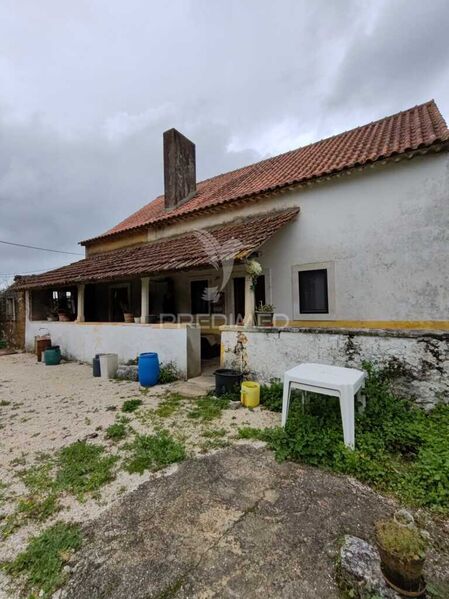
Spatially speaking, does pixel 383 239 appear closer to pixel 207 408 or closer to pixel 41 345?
pixel 207 408

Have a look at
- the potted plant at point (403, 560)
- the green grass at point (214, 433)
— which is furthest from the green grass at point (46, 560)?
the potted plant at point (403, 560)

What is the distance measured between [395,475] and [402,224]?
17.2 ft

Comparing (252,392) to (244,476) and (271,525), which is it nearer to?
(244,476)

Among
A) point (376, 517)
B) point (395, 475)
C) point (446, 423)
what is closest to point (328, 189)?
point (446, 423)

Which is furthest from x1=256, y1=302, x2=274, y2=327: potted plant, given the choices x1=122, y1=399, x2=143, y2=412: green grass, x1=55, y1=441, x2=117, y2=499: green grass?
x1=55, y1=441, x2=117, y2=499: green grass

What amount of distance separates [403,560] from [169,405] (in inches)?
178

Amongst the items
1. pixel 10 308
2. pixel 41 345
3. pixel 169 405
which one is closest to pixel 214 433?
pixel 169 405

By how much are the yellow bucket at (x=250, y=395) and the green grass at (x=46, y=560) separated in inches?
130

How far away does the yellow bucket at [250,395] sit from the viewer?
210 inches

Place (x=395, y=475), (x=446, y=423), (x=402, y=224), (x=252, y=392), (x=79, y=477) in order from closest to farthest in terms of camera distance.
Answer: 1. (x=395, y=475)
2. (x=79, y=477)
3. (x=446, y=423)
4. (x=252, y=392)
5. (x=402, y=224)

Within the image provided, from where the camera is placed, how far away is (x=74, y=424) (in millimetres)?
4922

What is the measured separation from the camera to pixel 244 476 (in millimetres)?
3234

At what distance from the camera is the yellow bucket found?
5.33 meters

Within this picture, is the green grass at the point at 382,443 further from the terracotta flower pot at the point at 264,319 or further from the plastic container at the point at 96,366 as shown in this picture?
the plastic container at the point at 96,366
